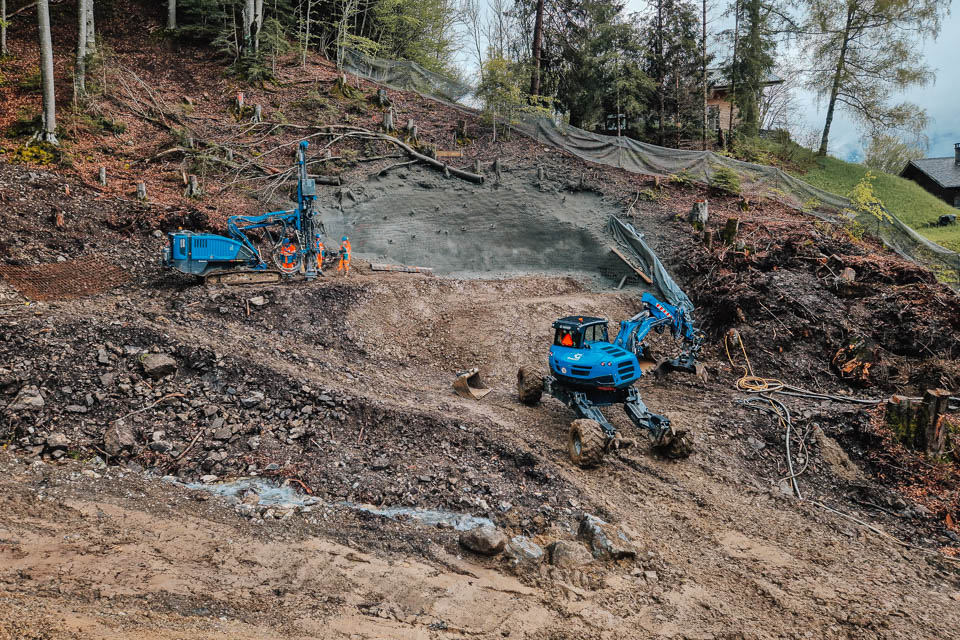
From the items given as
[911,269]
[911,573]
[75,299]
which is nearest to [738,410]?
[911,573]

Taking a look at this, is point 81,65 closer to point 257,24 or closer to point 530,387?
point 257,24

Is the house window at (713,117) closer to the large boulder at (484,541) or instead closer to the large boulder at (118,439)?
the large boulder at (484,541)

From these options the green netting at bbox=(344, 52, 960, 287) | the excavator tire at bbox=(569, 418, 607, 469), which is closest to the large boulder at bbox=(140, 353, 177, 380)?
the excavator tire at bbox=(569, 418, 607, 469)

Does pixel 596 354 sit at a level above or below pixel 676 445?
above

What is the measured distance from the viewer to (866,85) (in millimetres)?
23031

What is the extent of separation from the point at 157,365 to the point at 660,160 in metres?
15.5

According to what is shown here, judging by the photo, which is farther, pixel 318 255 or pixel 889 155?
pixel 889 155

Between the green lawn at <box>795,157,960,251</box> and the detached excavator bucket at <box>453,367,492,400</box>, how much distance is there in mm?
18550

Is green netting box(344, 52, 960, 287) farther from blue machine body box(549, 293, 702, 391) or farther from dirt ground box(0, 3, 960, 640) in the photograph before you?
blue machine body box(549, 293, 702, 391)

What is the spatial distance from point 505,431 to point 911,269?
9.22 metres

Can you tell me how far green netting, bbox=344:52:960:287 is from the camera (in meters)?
12.5

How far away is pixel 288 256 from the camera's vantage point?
11391 millimetres

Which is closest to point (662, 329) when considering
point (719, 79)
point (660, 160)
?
point (660, 160)

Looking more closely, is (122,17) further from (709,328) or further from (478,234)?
(709,328)
